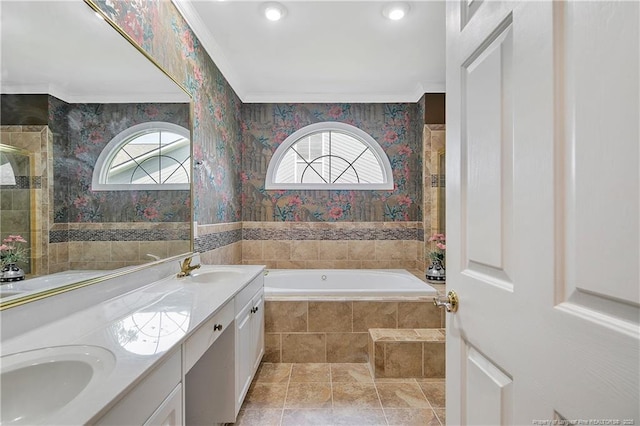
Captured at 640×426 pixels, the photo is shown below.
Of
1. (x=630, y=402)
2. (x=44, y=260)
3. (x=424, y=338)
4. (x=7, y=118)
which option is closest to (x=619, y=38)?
(x=630, y=402)

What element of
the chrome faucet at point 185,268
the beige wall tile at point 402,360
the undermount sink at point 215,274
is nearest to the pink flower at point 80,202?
the chrome faucet at point 185,268

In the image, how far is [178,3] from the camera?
79.8 inches

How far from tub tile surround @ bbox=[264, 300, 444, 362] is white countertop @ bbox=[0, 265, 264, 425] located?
1078 millimetres

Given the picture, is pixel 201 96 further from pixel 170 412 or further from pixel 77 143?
pixel 170 412

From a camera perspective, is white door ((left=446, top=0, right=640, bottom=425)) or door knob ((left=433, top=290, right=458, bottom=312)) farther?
door knob ((left=433, top=290, right=458, bottom=312))

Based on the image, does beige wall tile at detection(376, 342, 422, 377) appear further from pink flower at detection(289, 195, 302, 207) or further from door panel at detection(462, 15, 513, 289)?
pink flower at detection(289, 195, 302, 207)

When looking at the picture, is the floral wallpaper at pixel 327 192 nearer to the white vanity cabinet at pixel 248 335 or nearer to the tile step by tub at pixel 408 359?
the white vanity cabinet at pixel 248 335

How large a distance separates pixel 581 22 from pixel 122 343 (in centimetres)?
127

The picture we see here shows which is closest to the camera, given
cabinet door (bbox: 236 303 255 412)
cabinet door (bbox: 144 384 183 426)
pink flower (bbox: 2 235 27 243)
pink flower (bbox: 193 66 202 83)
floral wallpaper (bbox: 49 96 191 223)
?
cabinet door (bbox: 144 384 183 426)

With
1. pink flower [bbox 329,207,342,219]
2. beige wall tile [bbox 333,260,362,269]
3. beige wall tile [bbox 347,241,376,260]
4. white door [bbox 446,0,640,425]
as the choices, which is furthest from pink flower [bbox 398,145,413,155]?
white door [bbox 446,0,640,425]

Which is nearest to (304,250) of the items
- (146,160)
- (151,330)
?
(146,160)

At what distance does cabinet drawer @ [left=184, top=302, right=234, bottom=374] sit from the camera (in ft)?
3.65

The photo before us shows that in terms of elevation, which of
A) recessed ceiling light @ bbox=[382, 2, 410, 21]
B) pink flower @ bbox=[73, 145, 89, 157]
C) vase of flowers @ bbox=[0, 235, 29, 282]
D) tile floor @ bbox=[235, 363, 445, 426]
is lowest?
tile floor @ bbox=[235, 363, 445, 426]

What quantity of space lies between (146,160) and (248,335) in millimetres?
1207
